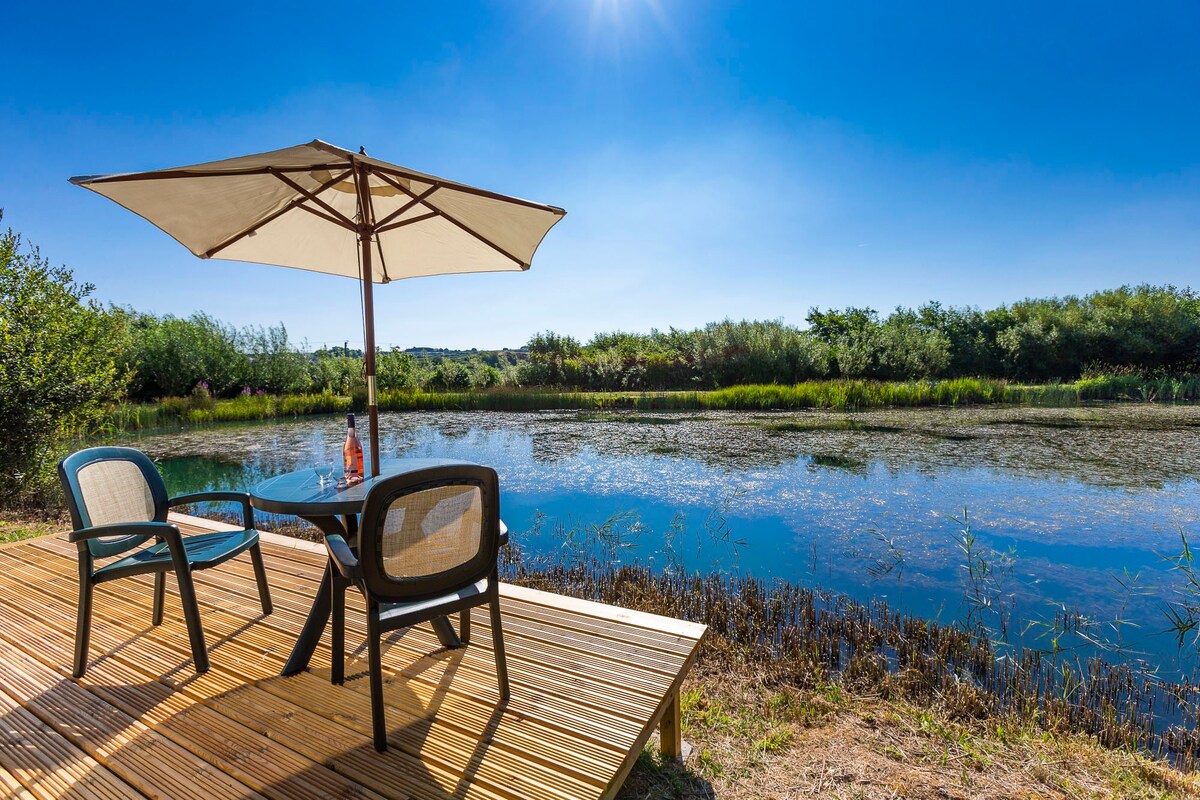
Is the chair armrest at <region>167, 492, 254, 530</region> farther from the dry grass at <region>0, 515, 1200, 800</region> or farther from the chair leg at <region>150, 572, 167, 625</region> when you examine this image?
the dry grass at <region>0, 515, 1200, 800</region>

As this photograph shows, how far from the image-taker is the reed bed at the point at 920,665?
219cm

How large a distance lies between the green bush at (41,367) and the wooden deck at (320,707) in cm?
391

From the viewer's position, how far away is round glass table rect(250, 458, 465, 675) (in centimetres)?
160

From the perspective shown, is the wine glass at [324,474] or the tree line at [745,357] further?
the tree line at [745,357]

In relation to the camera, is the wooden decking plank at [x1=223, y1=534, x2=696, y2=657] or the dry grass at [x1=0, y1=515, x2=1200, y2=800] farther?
the wooden decking plank at [x1=223, y1=534, x2=696, y2=657]

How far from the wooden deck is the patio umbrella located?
0.84m

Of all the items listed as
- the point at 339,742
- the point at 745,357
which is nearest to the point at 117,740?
the point at 339,742

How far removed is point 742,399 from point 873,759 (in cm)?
1444

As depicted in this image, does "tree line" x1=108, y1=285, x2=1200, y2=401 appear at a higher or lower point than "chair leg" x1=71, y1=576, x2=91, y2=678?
higher

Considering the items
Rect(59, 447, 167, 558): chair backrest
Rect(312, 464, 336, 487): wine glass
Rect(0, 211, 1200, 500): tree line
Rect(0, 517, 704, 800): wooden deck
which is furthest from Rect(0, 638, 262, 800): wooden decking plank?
Rect(0, 211, 1200, 500): tree line

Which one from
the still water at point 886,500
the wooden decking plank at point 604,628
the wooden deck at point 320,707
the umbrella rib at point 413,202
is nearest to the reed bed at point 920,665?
the still water at point 886,500

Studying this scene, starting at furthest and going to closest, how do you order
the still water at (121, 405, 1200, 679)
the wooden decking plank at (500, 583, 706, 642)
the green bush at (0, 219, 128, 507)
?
1. the green bush at (0, 219, 128, 507)
2. the still water at (121, 405, 1200, 679)
3. the wooden decking plank at (500, 583, 706, 642)

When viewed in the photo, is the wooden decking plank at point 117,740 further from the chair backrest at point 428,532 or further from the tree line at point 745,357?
the tree line at point 745,357

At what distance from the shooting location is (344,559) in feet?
4.88
